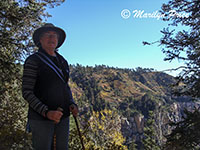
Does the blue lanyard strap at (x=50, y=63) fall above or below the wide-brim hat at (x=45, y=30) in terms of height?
below

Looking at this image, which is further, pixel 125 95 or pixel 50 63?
pixel 125 95

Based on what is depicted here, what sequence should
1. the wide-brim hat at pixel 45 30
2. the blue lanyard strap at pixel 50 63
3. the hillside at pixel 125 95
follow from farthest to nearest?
the hillside at pixel 125 95, the wide-brim hat at pixel 45 30, the blue lanyard strap at pixel 50 63

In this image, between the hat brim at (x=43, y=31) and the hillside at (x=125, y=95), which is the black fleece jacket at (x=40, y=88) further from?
the hillside at (x=125, y=95)

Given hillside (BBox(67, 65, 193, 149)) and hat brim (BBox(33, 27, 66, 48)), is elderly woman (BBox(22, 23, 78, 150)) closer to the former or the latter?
hat brim (BBox(33, 27, 66, 48))

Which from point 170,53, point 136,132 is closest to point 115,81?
point 136,132

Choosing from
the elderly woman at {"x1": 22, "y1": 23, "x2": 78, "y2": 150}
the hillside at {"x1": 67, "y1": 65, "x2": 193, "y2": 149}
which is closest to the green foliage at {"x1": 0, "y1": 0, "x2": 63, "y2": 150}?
the elderly woman at {"x1": 22, "y1": 23, "x2": 78, "y2": 150}

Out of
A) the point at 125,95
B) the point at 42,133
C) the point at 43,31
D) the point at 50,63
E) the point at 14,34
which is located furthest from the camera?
the point at 125,95

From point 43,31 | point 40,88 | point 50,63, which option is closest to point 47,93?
point 40,88

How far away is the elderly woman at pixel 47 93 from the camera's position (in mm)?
1685

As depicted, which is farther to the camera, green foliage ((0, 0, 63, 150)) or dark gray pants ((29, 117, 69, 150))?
green foliage ((0, 0, 63, 150))

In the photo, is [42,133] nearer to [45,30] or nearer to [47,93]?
[47,93]

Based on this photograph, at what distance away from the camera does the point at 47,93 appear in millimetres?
1788

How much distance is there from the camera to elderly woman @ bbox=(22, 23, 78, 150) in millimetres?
1685

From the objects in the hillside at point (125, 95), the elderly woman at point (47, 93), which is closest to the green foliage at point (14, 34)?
the elderly woman at point (47, 93)
